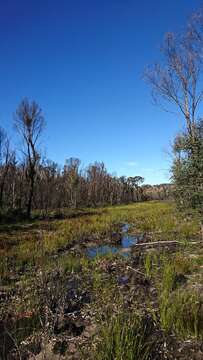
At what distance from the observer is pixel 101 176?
228ft

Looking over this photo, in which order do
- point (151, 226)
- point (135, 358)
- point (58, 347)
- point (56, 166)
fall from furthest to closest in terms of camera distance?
point (56, 166) < point (151, 226) < point (58, 347) < point (135, 358)

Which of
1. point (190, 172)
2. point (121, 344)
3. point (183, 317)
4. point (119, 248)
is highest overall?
point (190, 172)

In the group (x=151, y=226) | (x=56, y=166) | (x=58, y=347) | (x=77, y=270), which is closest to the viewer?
(x=58, y=347)

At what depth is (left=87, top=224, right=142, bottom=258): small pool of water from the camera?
33.8 ft

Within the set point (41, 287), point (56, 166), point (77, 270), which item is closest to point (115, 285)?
point (41, 287)

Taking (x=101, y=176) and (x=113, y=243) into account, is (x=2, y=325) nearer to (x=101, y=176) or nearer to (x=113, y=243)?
(x=113, y=243)

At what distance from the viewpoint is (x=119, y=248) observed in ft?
38.5

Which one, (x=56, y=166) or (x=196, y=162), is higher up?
(x=56, y=166)

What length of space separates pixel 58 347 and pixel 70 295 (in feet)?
6.25

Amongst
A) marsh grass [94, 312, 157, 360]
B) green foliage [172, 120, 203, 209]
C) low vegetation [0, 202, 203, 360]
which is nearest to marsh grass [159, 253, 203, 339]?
low vegetation [0, 202, 203, 360]

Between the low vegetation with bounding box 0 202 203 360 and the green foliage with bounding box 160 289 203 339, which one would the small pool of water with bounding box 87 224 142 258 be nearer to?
the low vegetation with bounding box 0 202 203 360

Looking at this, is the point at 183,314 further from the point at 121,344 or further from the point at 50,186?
the point at 50,186

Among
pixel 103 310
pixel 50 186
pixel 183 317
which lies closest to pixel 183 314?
pixel 183 317

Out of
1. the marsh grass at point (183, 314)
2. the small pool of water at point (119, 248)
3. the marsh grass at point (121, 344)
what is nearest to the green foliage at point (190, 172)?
the small pool of water at point (119, 248)
